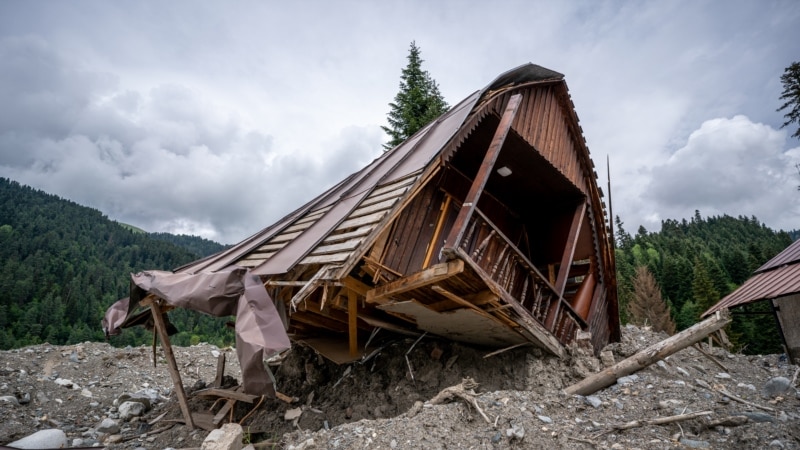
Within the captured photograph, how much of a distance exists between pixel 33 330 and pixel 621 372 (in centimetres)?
7726

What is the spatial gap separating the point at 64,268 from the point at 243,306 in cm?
10628

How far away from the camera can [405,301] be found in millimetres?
5633

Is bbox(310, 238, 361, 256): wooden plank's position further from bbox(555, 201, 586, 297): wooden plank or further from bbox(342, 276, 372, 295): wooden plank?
bbox(555, 201, 586, 297): wooden plank

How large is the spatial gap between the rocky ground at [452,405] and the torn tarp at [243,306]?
1.30 m

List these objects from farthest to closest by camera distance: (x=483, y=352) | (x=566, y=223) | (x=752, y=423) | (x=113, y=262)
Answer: (x=113, y=262), (x=566, y=223), (x=483, y=352), (x=752, y=423)

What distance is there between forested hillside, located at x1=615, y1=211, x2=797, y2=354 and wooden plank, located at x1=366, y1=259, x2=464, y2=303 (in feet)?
28.0

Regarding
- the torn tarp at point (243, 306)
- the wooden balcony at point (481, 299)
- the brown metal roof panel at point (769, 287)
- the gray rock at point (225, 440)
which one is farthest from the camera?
the brown metal roof panel at point (769, 287)

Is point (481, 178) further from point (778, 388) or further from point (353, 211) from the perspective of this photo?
point (778, 388)

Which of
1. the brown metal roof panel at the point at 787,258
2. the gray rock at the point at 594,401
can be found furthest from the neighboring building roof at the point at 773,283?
the gray rock at the point at 594,401

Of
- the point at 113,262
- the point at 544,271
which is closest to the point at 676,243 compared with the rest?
the point at 544,271

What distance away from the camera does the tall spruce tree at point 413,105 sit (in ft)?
62.4

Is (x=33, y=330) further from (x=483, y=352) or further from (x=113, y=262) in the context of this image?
(x=483, y=352)

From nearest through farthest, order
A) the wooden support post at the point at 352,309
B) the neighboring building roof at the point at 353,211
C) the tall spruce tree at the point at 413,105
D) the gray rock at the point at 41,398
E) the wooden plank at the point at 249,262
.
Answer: the neighboring building roof at the point at 353,211 < the wooden support post at the point at 352,309 < the wooden plank at the point at 249,262 < the gray rock at the point at 41,398 < the tall spruce tree at the point at 413,105

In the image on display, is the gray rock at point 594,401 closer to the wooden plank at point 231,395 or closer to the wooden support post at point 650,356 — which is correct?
the wooden support post at point 650,356
